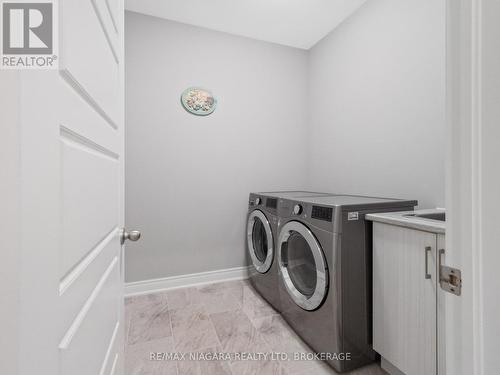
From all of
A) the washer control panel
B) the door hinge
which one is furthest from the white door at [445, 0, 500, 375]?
the washer control panel

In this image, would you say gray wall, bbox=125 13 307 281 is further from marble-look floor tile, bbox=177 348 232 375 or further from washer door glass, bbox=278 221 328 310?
marble-look floor tile, bbox=177 348 232 375

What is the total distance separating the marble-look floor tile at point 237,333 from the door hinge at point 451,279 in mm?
1340

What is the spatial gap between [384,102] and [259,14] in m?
1.41

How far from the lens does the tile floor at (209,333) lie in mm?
1369

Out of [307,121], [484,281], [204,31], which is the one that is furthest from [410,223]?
[204,31]

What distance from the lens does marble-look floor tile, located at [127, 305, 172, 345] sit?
1625mm

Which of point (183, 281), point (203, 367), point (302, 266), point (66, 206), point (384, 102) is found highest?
point (384, 102)

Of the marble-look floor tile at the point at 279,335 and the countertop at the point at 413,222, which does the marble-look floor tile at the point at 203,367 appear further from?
the countertop at the point at 413,222

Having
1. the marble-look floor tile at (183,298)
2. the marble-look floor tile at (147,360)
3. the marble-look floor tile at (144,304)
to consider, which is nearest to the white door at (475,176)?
the marble-look floor tile at (147,360)

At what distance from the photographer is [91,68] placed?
1.90ft

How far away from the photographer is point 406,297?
3.81ft

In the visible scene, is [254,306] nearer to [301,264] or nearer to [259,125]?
[301,264]

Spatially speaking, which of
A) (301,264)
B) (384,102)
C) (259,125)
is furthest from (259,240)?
(384,102)

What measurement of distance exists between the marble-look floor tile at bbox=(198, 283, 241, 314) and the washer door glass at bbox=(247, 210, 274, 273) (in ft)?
1.17
